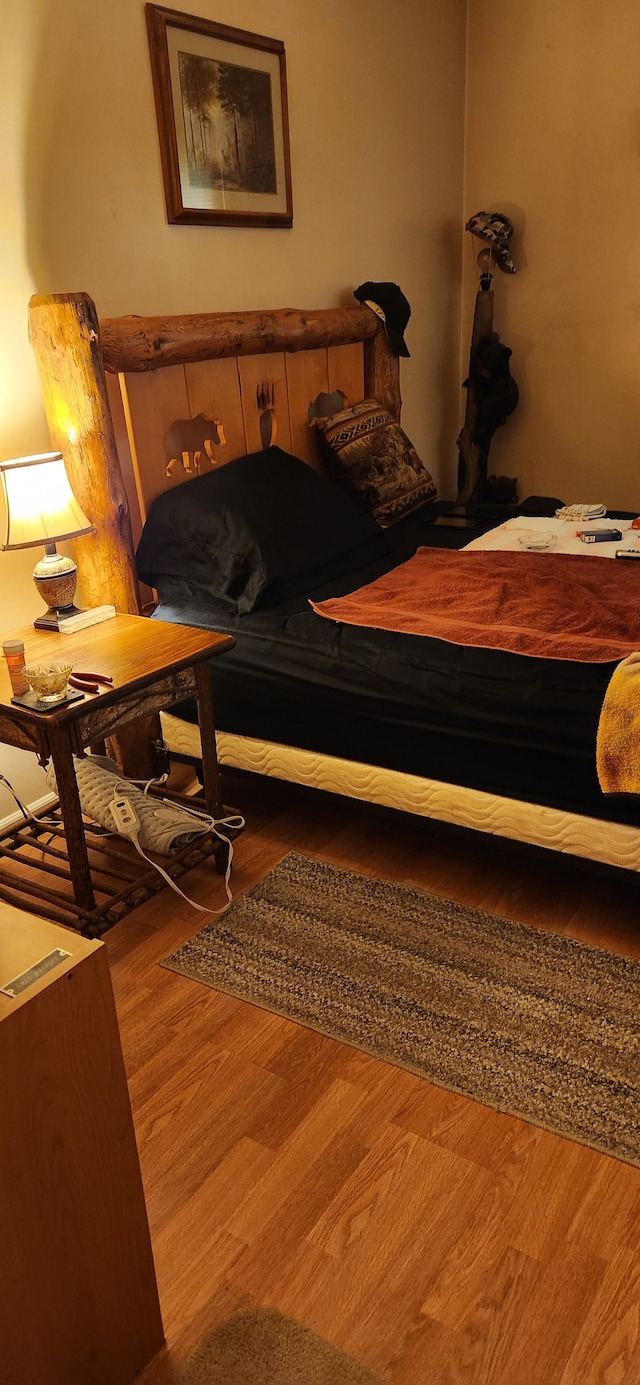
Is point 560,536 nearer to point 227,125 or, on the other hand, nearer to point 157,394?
point 157,394

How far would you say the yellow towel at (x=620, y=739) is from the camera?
72.8 inches

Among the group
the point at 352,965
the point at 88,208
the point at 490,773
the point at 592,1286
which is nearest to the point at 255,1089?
the point at 352,965

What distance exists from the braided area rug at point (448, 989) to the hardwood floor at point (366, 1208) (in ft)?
0.14

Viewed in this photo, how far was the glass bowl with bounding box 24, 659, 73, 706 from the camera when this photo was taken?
1837 mm

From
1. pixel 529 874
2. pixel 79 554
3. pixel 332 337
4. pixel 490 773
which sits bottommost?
pixel 529 874

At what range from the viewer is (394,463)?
10.8 ft

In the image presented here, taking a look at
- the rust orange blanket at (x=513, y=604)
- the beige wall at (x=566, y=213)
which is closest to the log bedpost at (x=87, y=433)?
the rust orange blanket at (x=513, y=604)

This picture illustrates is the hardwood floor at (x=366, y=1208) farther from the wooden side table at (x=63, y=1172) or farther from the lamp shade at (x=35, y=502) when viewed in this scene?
the lamp shade at (x=35, y=502)

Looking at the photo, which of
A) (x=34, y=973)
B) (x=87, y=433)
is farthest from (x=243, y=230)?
(x=34, y=973)

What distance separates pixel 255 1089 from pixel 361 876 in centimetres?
69

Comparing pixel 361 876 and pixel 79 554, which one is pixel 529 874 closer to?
pixel 361 876

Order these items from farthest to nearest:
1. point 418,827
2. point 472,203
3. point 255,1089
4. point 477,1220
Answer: point 472,203 → point 418,827 → point 255,1089 → point 477,1220

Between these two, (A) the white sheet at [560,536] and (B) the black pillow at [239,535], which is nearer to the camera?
(B) the black pillow at [239,535]

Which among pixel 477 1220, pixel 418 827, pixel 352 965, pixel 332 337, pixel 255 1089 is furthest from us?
pixel 332 337
